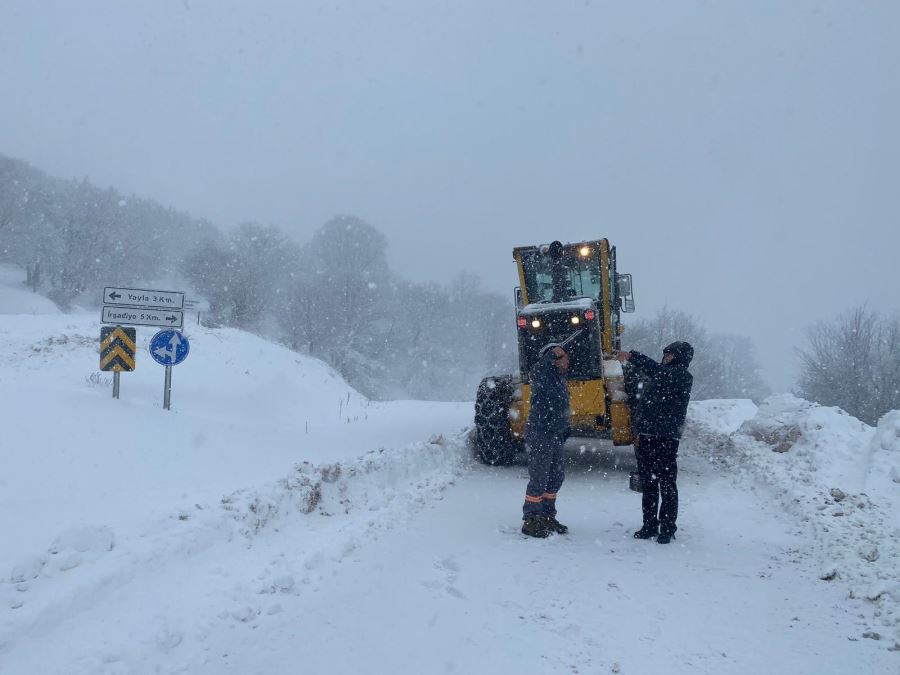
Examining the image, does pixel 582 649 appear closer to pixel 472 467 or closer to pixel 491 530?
pixel 491 530

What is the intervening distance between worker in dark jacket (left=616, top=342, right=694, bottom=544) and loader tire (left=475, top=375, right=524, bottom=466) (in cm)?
340

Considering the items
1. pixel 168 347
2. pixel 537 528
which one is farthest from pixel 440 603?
pixel 168 347

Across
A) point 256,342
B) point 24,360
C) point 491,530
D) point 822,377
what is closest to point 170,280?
point 256,342

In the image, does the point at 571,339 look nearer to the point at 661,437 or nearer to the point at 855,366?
the point at 661,437

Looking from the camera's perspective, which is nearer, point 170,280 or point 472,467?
point 472,467

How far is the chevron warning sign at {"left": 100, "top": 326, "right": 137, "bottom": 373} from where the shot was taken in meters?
9.24

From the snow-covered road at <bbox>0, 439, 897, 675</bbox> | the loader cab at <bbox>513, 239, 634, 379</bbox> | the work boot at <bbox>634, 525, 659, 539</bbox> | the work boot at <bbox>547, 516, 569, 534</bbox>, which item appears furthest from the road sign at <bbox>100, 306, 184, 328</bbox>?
the work boot at <bbox>634, 525, 659, 539</bbox>

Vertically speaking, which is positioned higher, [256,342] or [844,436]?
[256,342]

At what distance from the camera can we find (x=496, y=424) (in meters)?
9.14

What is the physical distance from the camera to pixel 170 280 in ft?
192

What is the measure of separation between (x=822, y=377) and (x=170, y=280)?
55437 mm

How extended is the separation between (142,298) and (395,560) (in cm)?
729

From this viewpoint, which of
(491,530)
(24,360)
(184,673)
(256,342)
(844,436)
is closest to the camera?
(184,673)

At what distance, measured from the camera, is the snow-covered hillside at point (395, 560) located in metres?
3.22
